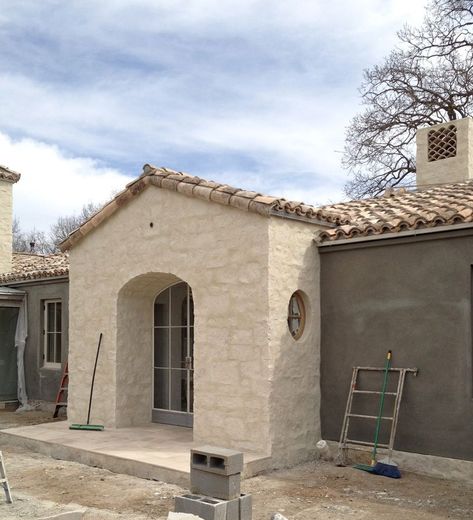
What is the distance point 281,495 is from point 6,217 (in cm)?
1129

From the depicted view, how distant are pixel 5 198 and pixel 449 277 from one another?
11665 mm

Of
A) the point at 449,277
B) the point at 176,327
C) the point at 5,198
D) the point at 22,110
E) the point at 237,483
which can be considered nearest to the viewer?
the point at 237,483

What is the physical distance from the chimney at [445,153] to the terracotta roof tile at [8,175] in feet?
31.1

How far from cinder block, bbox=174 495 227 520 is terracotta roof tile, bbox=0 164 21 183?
11.7 m

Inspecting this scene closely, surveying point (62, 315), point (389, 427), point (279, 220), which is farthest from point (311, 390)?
point (62, 315)

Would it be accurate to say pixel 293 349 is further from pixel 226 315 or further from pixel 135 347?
pixel 135 347

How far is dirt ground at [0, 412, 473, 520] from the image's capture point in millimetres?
6098

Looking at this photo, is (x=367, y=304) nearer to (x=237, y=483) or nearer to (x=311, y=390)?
(x=311, y=390)

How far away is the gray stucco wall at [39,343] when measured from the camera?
43.1 ft

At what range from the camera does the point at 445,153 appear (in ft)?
39.7

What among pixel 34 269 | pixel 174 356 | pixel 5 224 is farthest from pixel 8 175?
pixel 174 356

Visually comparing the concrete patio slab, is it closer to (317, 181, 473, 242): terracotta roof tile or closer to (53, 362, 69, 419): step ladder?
(53, 362, 69, 419): step ladder

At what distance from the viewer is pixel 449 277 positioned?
738 cm

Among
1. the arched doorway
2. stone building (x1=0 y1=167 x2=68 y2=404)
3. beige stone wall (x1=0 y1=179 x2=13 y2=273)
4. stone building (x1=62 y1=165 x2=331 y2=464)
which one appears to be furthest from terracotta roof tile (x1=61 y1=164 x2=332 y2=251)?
beige stone wall (x1=0 y1=179 x2=13 y2=273)
